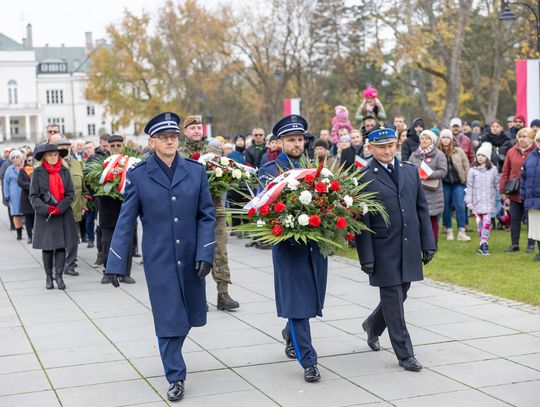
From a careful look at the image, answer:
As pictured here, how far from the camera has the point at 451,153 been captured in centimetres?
1633

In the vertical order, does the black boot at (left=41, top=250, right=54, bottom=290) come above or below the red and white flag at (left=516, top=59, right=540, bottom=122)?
below

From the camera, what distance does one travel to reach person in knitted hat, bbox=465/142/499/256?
14.7 meters

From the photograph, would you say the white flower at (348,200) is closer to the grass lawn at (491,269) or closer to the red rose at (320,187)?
the red rose at (320,187)

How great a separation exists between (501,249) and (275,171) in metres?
7.78

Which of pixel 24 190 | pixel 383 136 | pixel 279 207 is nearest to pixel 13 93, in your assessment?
pixel 24 190

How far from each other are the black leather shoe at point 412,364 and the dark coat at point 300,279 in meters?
0.83

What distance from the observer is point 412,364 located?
25.1 feet

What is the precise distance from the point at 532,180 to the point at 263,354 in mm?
6510

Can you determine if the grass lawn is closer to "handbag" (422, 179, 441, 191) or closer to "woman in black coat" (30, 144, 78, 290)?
"handbag" (422, 179, 441, 191)

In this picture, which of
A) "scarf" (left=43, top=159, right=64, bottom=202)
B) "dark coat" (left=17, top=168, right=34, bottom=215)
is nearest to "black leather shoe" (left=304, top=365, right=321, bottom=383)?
"scarf" (left=43, top=159, right=64, bottom=202)

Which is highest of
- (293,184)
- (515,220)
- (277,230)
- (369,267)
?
(293,184)

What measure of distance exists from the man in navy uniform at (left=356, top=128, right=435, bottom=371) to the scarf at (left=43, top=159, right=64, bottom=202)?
6.25 meters

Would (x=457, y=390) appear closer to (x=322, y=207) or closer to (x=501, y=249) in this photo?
(x=322, y=207)

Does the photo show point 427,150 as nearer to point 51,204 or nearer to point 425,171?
point 425,171
